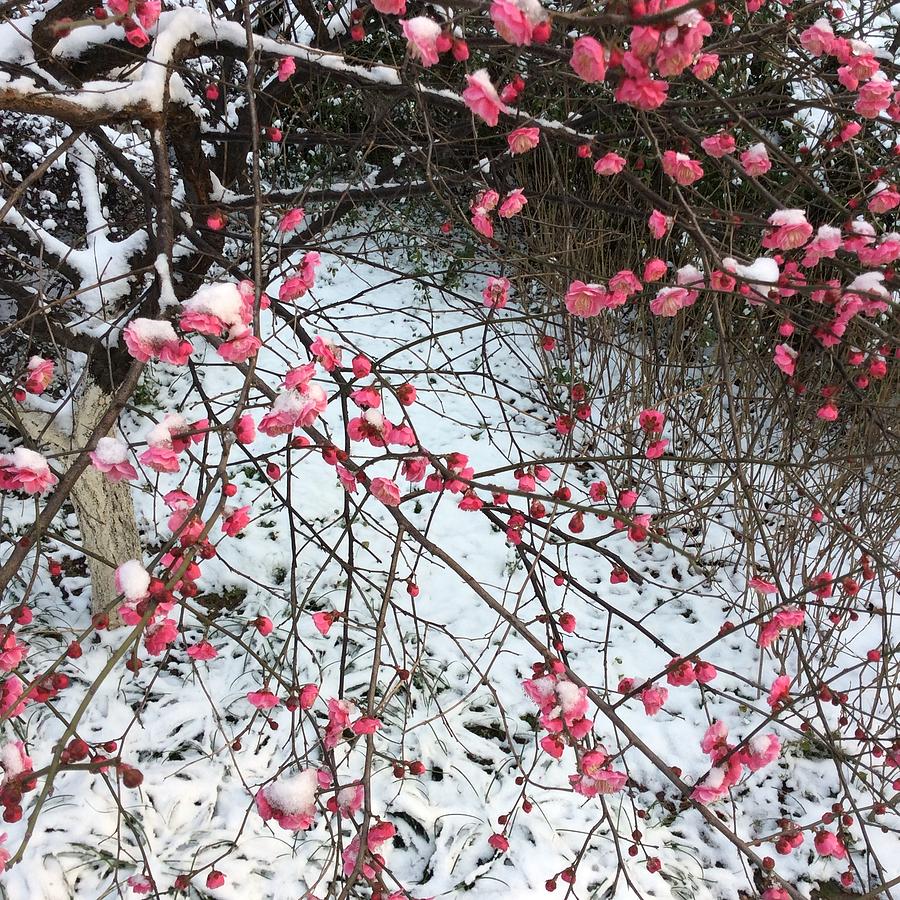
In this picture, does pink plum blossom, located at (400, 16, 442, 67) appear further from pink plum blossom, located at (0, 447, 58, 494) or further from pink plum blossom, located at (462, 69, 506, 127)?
pink plum blossom, located at (0, 447, 58, 494)

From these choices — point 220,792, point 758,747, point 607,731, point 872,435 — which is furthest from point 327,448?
point 872,435

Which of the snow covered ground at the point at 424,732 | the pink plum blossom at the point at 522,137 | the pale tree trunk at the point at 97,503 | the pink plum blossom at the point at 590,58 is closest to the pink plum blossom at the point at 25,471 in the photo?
the snow covered ground at the point at 424,732

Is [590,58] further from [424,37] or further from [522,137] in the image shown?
[522,137]

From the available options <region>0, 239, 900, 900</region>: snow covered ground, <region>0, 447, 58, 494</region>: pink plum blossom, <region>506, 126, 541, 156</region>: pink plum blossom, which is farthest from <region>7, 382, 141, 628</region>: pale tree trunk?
<region>506, 126, 541, 156</region>: pink plum blossom

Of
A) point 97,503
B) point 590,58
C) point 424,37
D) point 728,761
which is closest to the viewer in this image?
point 590,58

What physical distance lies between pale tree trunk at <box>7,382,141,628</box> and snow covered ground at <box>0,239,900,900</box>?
0.50ft

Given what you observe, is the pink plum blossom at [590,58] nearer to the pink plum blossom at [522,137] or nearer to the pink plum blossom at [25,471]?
the pink plum blossom at [522,137]

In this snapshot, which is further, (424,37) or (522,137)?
(522,137)

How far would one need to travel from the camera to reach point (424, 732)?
8.84 feet

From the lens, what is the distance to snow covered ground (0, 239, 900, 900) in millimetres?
2105

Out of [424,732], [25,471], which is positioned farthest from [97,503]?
[25,471]

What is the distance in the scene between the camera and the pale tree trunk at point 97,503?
252 centimetres

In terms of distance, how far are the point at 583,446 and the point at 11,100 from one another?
3.31 m

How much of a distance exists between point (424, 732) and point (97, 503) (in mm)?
Answer: 1608
